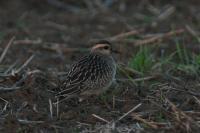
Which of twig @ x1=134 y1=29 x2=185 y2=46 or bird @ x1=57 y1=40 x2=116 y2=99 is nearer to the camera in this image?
bird @ x1=57 y1=40 x2=116 y2=99

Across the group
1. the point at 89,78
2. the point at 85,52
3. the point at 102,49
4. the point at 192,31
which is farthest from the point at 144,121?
the point at 192,31

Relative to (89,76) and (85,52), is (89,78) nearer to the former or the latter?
(89,76)

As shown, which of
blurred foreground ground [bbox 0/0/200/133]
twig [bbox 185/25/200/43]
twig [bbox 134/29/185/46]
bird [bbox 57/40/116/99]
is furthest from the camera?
twig [bbox 185/25/200/43]

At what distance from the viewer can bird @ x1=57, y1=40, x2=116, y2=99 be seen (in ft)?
26.5

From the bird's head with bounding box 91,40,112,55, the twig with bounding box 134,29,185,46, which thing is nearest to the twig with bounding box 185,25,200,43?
the twig with bounding box 134,29,185,46

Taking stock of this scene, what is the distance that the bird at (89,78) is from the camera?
807cm

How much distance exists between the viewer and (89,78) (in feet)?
26.8

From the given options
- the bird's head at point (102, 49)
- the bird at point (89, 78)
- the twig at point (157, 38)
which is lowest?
the bird at point (89, 78)

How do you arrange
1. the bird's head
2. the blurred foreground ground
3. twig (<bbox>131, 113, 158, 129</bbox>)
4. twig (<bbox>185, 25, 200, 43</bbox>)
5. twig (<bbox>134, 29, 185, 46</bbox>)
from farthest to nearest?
twig (<bbox>185, 25, 200, 43</bbox>) → twig (<bbox>134, 29, 185, 46</bbox>) → the bird's head → the blurred foreground ground → twig (<bbox>131, 113, 158, 129</bbox>)

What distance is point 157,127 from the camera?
738 centimetres

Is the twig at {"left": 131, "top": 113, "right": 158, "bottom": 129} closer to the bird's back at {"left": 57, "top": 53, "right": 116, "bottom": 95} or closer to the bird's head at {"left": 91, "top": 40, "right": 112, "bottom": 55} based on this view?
the bird's back at {"left": 57, "top": 53, "right": 116, "bottom": 95}

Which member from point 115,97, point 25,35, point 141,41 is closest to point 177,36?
point 141,41

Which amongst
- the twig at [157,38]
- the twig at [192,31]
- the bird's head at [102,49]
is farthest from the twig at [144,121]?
the twig at [192,31]

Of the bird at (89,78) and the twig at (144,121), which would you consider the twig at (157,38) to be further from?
the twig at (144,121)
